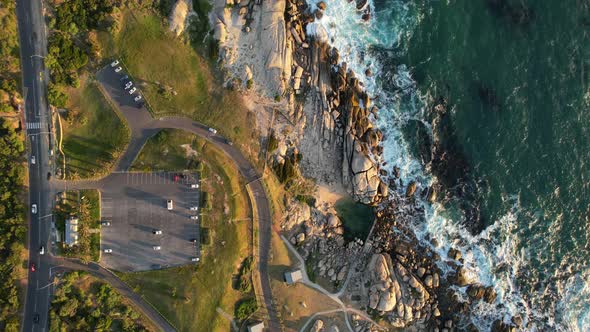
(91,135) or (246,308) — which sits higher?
(91,135)

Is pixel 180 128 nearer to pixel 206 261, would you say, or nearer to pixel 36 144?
pixel 206 261

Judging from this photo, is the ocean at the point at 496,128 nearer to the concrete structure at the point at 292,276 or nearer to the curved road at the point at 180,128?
the concrete structure at the point at 292,276

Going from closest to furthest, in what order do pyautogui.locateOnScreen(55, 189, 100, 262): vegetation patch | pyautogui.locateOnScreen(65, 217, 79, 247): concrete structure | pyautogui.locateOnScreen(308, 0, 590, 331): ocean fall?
pyautogui.locateOnScreen(65, 217, 79, 247): concrete structure → pyautogui.locateOnScreen(55, 189, 100, 262): vegetation patch → pyautogui.locateOnScreen(308, 0, 590, 331): ocean

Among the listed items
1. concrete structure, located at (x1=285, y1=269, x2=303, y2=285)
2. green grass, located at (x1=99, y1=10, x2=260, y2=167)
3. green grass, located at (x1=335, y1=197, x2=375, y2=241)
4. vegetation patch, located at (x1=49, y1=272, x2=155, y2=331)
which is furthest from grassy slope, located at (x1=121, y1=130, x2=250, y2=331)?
green grass, located at (x1=335, y1=197, x2=375, y2=241)

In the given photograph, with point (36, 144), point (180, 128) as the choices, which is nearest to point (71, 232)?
point (36, 144)

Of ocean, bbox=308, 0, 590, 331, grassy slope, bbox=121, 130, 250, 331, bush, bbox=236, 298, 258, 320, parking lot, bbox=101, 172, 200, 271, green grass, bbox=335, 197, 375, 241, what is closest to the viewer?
parking lot, bbox=101, 172, 200, 271

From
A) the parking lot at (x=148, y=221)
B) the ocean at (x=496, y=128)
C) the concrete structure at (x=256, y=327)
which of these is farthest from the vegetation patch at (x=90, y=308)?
the ocean at (x=496, y=128)

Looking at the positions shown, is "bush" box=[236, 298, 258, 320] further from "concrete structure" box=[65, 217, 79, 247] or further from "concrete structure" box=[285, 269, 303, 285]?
"concrete structure" box=[65, 217, 79, 247]

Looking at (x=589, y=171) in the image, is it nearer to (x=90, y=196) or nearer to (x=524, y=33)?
(x=524, y=33)

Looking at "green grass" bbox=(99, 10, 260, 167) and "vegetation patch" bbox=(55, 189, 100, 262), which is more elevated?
"green grass" bbox=(99, 10, 260, 167)
